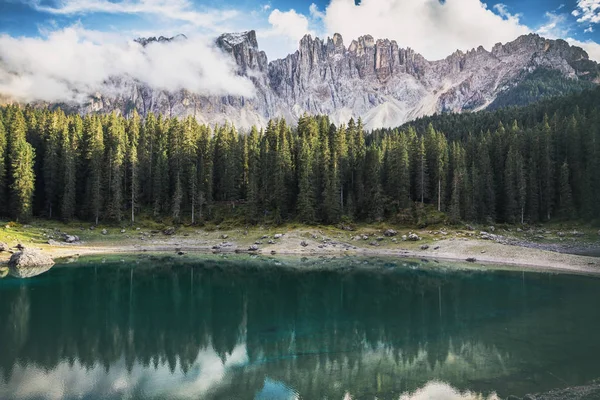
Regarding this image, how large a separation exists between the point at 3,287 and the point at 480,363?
1630 inches

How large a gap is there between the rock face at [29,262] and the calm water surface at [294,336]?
4.28 meters

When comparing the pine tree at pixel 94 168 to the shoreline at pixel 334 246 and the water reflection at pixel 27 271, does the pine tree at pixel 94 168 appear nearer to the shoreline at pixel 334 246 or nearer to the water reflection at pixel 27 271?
the shoreline at pixel 334 246

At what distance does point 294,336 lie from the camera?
25891mm

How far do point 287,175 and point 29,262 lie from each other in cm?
4978

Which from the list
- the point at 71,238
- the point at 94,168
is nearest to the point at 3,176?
the point at 94,168

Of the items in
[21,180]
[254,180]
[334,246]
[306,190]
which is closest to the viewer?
[334,246]

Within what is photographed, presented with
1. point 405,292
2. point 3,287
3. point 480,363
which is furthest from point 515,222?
point 3,287

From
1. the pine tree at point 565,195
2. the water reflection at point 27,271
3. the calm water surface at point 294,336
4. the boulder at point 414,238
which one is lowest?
the calm water surface at point 294,336

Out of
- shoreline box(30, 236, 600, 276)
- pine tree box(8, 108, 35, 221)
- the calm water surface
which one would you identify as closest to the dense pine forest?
pine tree box(8, 108, 35, 221)

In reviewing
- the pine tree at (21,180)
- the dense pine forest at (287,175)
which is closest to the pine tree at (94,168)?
the dense pine forest at (287,175)

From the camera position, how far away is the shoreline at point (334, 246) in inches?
2163

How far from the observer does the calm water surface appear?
60.1 feet

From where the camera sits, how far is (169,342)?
24.5m

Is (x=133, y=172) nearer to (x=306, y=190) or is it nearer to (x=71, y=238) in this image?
(x=71, y=238)
